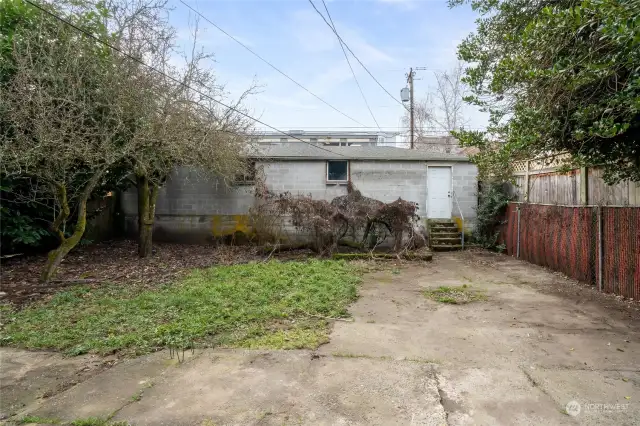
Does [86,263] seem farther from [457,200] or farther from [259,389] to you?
[457,200]

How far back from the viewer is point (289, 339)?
13.3 feet

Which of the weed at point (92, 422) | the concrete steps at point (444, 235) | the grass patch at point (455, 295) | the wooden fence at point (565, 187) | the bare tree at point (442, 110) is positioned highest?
the bare tree at point (442, 110)

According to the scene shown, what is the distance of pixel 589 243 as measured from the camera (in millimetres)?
6535

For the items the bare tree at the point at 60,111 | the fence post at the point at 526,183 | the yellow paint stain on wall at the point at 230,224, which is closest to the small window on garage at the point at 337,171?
the yellow paint stain on wall at the point at 230,224

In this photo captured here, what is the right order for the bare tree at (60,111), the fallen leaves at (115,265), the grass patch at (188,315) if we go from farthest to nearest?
the fallen leaves at (115,265) < the bare tree at (60,111) < the grass patch at (188,315)

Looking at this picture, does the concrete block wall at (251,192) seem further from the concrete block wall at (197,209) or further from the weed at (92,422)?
the weed at (92,422)

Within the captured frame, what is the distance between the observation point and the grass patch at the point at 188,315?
4.00m

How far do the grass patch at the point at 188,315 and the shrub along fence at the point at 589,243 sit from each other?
410cm

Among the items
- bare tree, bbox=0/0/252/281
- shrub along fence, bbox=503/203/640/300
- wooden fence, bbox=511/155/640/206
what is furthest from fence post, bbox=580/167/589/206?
bare tree, bbox=0/0/252/281

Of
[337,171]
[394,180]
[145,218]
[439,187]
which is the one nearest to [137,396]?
[145,218]

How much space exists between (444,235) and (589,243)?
4.90 meters

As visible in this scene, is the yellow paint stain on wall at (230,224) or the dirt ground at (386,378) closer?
the dirt ground at (386,378)

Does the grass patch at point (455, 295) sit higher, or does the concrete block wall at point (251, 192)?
the concrete block wall at point (251, 192)

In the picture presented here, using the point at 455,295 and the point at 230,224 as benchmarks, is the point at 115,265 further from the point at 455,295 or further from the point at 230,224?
the point at 455,295
